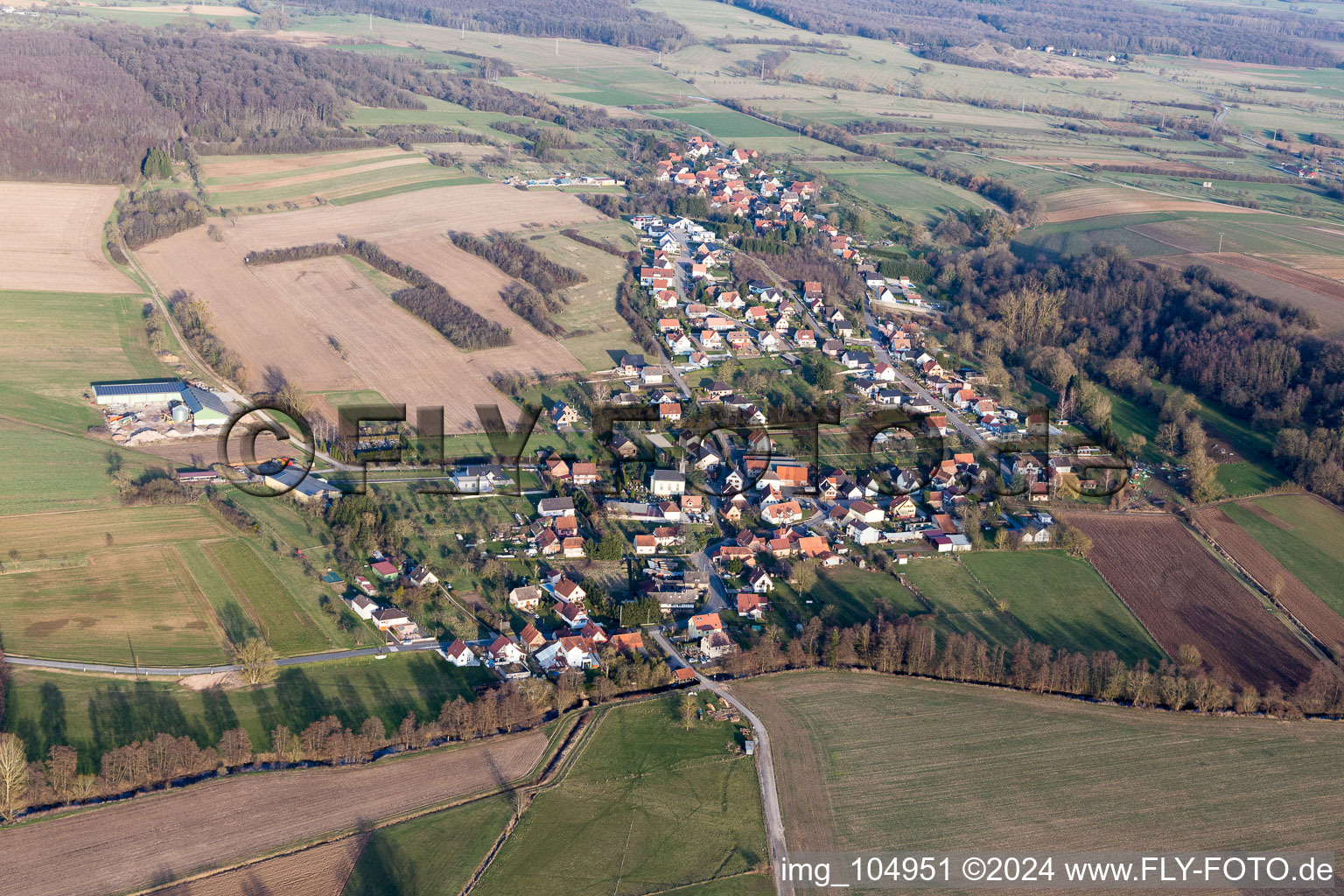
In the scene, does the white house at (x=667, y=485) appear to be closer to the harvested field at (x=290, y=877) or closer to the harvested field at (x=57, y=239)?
the harvested field at (x=290, y=877)

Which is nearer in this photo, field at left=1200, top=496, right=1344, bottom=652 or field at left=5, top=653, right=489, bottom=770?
field at left=5, top=653, right=489, bottom=770

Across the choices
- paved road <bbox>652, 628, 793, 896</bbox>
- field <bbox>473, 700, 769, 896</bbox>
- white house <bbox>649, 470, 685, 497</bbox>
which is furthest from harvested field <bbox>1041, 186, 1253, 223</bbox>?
field <bbox>473, 700, 769, 896</bbox>

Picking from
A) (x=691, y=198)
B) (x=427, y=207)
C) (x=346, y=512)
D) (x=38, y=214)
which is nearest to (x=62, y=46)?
(x=38, y=214)

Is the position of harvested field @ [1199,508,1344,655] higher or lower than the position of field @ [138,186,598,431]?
lower

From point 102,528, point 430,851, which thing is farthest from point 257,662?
point 102,528

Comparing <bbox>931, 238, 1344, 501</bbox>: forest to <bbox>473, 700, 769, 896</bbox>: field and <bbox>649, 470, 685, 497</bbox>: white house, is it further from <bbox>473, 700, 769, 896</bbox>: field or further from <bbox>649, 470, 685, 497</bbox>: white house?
<bbox>473, 700, 769, 896</bbox>: field
